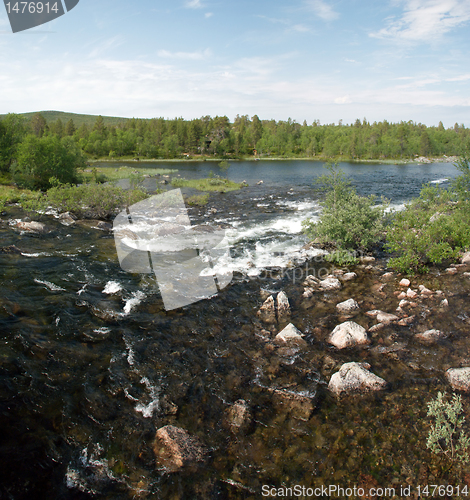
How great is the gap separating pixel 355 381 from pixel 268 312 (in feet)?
14.3

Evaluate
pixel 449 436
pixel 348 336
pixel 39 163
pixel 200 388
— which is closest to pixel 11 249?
pixel 200 388

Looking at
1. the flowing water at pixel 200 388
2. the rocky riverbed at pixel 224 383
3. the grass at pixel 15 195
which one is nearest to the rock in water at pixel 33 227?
the flowing water at pixel 200 388

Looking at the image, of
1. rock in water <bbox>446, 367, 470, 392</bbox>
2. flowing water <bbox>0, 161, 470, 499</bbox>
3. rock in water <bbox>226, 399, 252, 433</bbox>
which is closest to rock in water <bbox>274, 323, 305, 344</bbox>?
flowing water <bbox>0, 161, 470, 499</bbox>

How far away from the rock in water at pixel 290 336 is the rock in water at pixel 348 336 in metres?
0.99

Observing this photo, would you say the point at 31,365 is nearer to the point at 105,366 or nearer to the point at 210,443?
the point at 105,366

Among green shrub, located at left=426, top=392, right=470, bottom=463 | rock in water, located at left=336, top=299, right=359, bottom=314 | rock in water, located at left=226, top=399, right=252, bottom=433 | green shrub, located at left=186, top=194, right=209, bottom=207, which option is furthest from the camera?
green shrub, located at left=186, top=194, right=209, bottom=207

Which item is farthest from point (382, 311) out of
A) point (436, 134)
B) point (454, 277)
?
point (436, 134)

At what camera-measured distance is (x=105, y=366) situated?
8.91 m

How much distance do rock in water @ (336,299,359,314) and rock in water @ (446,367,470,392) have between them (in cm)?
386

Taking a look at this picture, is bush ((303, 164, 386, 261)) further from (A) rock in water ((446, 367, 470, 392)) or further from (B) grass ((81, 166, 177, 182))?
(B) grass ((81, 166, 177, 182))

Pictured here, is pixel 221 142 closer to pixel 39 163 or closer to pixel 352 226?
pixel 39 163

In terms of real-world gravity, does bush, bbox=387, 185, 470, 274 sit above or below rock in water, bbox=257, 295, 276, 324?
above

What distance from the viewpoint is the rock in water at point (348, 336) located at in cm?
982

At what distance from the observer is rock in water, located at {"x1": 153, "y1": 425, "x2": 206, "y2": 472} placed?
20.6ft
